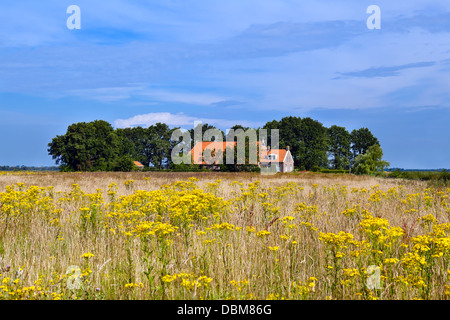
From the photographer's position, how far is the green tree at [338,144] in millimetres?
85062

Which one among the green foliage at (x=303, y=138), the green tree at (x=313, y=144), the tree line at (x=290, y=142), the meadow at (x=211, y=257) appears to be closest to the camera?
the meadow at (x=211, y=257)

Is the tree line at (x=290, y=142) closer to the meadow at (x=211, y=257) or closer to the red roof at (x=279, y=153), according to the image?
the red roof at (x=279, y=153)

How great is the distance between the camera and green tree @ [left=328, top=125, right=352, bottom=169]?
85.1 meters

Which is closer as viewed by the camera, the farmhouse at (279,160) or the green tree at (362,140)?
the farmhouse at (279,160)

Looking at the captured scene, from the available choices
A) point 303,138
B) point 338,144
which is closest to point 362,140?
point 338,144

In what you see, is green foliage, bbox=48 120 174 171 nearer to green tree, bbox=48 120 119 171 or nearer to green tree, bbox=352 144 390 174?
green tree, bbox=48 120 119 171

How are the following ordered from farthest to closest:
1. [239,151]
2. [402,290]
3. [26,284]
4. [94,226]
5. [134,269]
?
[239,151] → [94,226] → [134,269] → [26,284] → [402,290]

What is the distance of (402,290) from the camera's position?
4.36 meters

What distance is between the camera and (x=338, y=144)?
8738 cm

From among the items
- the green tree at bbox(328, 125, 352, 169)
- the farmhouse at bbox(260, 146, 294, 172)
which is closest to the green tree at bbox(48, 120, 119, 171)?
the farmhouse at bbox(260, 146, 294, 172)

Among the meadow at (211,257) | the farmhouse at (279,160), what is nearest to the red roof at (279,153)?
the farmhouse at (279,160)
